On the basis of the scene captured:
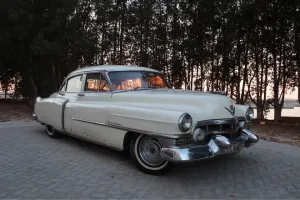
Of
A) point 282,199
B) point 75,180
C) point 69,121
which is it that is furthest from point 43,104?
point 282,199

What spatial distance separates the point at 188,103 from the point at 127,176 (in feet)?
4.56

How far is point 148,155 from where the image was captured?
14.5 feet

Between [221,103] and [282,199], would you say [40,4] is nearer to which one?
[221,103]

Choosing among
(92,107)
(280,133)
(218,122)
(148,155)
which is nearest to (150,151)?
(148,155)

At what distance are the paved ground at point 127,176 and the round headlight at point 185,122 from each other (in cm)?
79

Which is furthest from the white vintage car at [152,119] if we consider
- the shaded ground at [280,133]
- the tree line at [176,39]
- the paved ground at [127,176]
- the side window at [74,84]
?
the tree line at [176,39]

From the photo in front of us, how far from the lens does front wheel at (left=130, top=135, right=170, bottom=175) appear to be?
14.1 feet

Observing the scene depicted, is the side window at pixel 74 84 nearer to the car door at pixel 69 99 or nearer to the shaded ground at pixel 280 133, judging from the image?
the car door at pixel 69 99

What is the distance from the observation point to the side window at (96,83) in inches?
212

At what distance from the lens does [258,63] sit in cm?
1027

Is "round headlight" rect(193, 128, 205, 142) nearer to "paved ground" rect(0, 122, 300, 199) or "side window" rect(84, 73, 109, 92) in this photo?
"paved ground" rect(0, 122, 300, 199)

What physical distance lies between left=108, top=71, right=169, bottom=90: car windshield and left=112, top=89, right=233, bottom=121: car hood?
0.62m

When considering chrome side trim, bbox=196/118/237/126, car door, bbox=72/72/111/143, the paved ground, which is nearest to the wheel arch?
the paved ground

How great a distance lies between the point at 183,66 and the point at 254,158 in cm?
664
